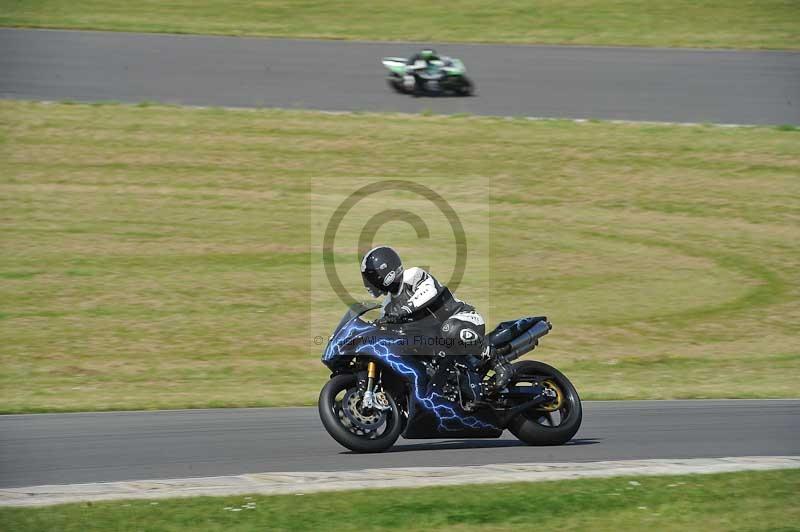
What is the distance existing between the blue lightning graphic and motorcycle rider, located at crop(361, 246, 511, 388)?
278 millimetres

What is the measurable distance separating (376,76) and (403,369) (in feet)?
63.5

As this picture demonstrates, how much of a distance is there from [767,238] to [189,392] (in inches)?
504

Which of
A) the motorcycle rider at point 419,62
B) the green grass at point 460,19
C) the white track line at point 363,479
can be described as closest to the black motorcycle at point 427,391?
the white track line at point 363,479

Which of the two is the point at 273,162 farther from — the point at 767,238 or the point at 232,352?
the point at 767,238

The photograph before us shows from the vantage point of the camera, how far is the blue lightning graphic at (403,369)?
376 inches

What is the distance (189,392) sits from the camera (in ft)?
45.1

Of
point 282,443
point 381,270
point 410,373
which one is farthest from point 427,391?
point 282,443

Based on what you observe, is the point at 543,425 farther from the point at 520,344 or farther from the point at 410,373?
the point at 410,373

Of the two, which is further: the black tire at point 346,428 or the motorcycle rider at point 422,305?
the motorcycle rider at point 422,305

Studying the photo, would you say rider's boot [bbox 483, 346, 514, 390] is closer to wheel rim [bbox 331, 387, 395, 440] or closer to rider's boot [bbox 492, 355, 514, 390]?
rider's boot [bbox 492, 355, 514, 390]

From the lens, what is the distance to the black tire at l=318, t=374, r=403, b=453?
31.0 ft

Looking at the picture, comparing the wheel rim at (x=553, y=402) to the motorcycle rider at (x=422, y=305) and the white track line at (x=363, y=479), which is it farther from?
the white track line at (x=363, y=479)

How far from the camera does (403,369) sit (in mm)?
9695

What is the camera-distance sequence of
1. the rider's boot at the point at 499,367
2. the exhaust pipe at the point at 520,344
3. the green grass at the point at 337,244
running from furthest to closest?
the green grass at the point at 337,244
the exhaust pipe at the point at 520,344
the rider's boot at the point at 499,367
